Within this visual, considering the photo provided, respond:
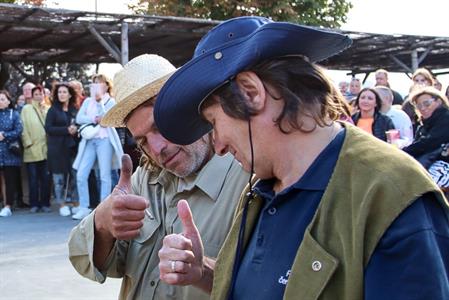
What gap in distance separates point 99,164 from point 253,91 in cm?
789

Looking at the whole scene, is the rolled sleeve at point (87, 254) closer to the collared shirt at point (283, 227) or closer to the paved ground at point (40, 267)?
the collared shirt at point (283, 227)

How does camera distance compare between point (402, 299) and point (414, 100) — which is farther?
point (414, 100)

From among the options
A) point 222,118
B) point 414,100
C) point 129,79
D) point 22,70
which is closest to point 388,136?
point 414,100

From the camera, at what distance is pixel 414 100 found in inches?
267

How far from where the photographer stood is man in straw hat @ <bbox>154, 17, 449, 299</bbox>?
4.36 ft

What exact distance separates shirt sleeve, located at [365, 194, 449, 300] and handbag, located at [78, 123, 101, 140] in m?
Answer: 7.92

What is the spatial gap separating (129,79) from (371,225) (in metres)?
1.55

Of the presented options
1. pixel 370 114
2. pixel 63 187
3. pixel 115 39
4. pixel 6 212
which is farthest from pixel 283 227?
pixel 115 39

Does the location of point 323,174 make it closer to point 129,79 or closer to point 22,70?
point 129,79

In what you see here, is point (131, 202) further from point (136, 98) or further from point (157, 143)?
point (136, 98)

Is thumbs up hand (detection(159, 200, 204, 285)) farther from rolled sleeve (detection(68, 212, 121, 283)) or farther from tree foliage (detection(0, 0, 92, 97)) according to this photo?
tree foliage (detection(0, 0, 92, 97))

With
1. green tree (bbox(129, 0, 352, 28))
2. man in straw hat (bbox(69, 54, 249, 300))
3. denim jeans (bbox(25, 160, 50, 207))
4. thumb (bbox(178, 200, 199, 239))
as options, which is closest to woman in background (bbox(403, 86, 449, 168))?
man in straw hat (bbox(69, 54, 249, 300))

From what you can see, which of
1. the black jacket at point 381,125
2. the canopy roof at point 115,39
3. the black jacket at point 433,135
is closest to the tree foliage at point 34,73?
the canopy roof at point 115,39

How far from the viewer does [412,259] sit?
4.23 ft
